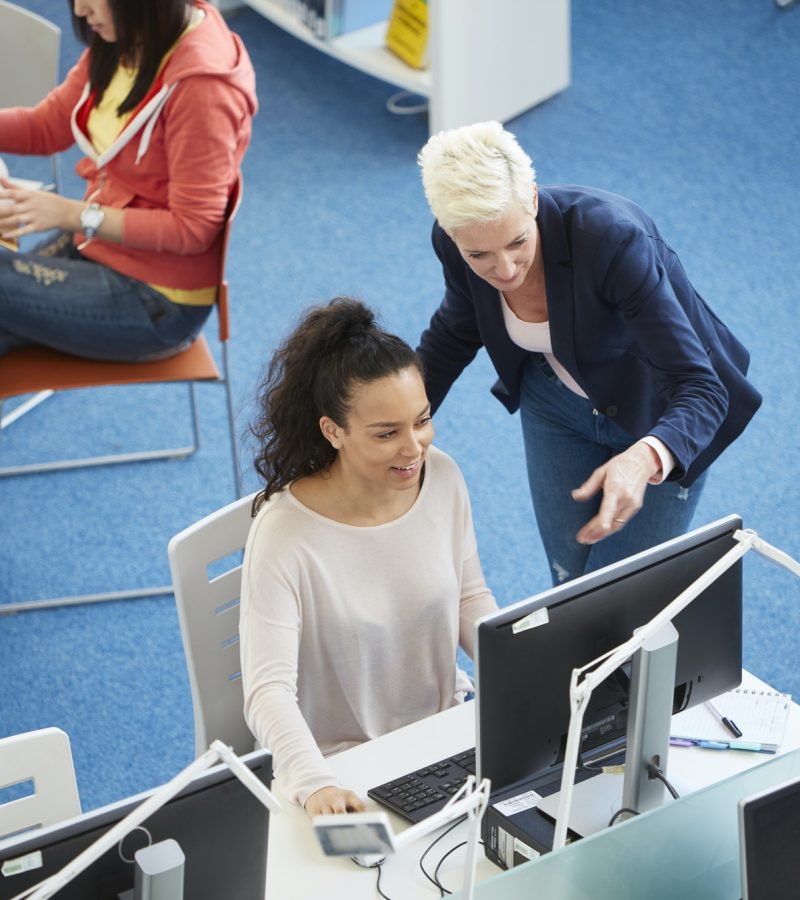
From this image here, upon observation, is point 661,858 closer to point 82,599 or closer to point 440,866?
point 440,866

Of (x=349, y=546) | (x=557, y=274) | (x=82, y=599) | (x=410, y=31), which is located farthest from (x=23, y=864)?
(x=410, y=31)

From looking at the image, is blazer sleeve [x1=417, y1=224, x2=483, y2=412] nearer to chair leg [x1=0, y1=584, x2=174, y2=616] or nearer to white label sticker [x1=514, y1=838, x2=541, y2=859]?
white label sticker [x1=514, y1=838, x2=541, y2=859]

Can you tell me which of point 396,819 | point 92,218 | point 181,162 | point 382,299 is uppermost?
point 181,162

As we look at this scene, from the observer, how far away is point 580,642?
1757 millimetres

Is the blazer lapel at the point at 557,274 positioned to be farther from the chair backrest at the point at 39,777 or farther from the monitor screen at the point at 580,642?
the chair backrest at the point at 39,777

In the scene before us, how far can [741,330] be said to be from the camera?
13.4 feet

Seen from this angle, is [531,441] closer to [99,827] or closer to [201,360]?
[201,360]

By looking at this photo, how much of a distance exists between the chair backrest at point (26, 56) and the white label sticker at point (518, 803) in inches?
98.0

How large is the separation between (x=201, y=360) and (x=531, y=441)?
0.98 metres

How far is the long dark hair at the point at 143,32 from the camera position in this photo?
2918 millimetres

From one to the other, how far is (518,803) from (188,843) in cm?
56

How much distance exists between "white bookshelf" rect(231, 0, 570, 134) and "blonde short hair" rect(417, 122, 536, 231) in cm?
271

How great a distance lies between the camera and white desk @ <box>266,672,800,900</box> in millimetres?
1796

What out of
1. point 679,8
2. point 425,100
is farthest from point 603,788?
point 679,8
